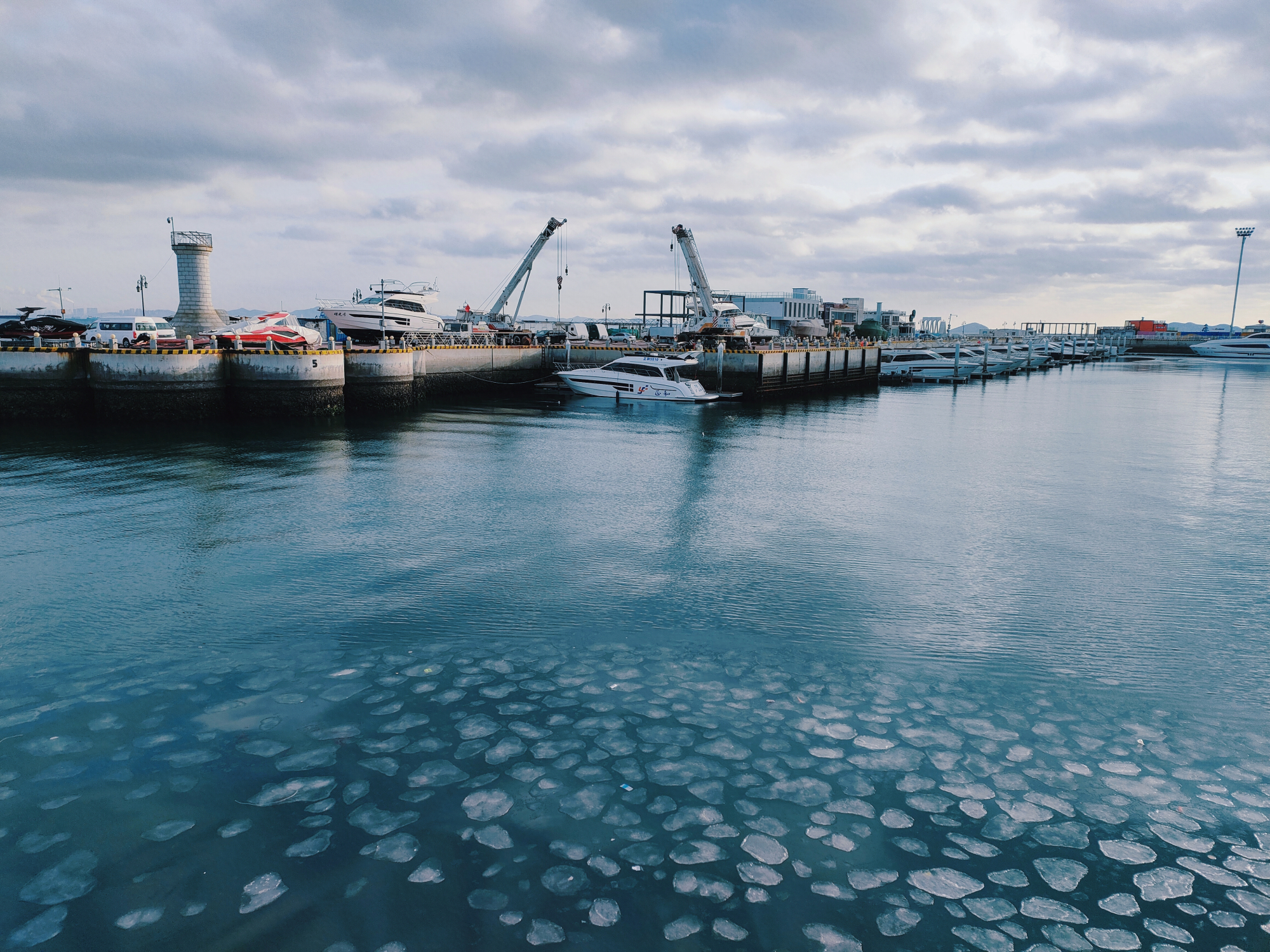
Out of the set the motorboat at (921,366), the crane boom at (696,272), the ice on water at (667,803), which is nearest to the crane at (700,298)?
the crane boom at (696,272)

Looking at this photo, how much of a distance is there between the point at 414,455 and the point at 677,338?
4395cm

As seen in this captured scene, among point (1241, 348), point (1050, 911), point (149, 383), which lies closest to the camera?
point (1050, 911)

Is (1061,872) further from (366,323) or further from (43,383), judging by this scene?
(366,323)

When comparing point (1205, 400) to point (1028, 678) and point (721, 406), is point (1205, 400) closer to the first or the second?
point (721, 406)

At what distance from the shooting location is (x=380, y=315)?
1854 inches

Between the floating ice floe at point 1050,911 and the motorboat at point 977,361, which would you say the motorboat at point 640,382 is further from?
the motorboat at point 977,361

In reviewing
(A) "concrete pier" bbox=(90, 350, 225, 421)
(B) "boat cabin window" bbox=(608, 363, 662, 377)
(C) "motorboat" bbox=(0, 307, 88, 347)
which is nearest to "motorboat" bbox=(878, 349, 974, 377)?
(B) "boat cabin window" bbox=(608, 363, 662, 377)

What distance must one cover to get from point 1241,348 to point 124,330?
148 meters

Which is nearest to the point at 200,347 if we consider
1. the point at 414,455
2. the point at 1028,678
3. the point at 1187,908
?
the point at 414,455

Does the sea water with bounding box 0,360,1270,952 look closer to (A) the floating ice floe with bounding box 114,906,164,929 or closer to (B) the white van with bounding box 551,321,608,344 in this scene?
(A) the floating ice floe with bounding box 114,906,164,929

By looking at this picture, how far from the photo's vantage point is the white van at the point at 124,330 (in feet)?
109

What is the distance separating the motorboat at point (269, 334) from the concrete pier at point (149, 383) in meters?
2.30

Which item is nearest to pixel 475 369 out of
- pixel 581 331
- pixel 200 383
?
pixel 200 383

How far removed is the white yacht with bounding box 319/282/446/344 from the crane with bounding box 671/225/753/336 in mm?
25181
